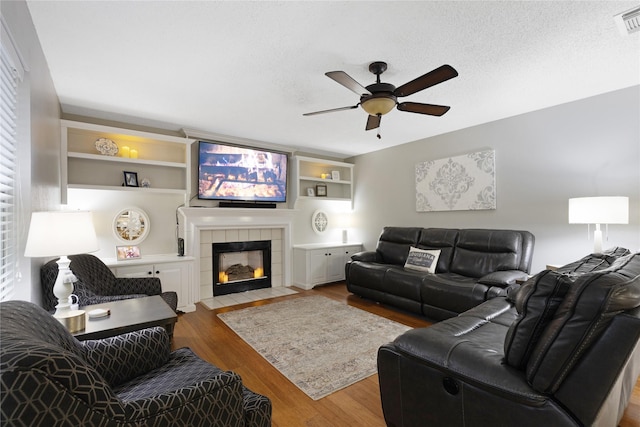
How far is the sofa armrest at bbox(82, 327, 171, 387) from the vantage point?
53.7 inches

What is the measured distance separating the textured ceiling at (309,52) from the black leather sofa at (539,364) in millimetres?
1631

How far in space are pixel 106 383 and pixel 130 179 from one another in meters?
3.49

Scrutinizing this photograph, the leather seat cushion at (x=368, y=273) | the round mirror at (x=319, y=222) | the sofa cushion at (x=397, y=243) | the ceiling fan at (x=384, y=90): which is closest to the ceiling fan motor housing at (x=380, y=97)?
the ceiling fan at (x=384, y=90)

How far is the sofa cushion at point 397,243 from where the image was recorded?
4.47 m

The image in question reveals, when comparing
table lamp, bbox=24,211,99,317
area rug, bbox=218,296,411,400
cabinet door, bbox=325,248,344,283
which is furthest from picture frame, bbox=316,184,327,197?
table lamp, bbox=24,211,99,317

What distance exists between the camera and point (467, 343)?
151cm

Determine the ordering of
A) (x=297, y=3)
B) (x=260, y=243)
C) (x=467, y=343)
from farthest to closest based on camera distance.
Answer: (x=260, y=243)
(x=297, y=3)
(x=467, y=343)

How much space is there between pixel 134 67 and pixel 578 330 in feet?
10.8

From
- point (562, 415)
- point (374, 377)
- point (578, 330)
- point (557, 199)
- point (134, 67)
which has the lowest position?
point (374, 377)

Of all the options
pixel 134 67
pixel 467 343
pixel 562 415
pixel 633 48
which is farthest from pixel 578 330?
pixel 134 67

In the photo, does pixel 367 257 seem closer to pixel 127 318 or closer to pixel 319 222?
pixel 319 222

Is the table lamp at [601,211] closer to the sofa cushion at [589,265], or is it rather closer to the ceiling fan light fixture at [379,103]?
the sofa cushion at [589,265]

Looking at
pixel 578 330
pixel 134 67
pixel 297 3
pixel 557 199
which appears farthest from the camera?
pixel 557 199

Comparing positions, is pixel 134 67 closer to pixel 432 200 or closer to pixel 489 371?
pixel 489 371
